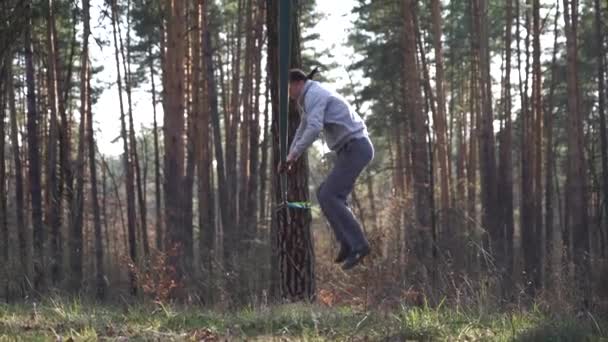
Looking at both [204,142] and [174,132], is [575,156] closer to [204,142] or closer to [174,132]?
[204,142]

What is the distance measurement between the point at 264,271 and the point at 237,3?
18.4m

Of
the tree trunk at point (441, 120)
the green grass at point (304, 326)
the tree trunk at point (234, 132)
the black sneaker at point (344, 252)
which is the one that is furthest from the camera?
the tree trunk at point (234, 132)

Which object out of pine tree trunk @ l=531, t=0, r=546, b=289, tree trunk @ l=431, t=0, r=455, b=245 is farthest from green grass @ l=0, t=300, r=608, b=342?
pine tree trunk @ l=531, t=0, r=546, b=289

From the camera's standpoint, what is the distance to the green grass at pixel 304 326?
19.1ft

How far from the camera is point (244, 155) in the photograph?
33.9 meters

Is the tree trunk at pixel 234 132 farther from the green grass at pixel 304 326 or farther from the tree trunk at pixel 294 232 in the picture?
the green grass at pixel 304 326

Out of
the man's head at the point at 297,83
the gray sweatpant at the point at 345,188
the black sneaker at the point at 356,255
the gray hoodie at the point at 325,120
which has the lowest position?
the black sneaker at the point at 356,255

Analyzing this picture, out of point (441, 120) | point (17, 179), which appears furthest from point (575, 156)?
point (17, 179)

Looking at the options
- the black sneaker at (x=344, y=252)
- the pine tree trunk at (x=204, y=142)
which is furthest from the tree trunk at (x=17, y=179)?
the black sneaker at (x=344, y=252)

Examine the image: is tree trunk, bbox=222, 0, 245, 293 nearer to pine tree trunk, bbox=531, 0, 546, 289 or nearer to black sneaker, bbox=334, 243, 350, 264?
pine tree trunk, bbox=531, 0, 546, 289

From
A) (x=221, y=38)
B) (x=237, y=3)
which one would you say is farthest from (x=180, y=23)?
(x=221, y=38)

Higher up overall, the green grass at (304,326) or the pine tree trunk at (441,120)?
the pine tree trunk at (441,120)

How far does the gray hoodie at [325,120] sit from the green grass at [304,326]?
140 cm

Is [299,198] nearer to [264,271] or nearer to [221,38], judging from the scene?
[264,271]
